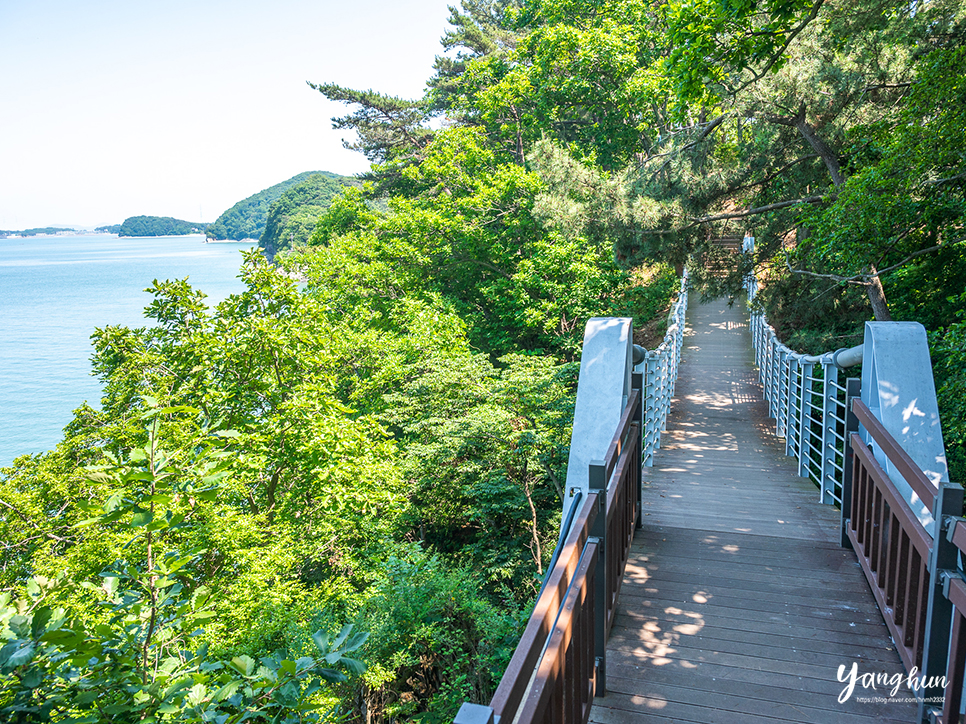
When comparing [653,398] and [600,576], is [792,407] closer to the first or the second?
[653,398]

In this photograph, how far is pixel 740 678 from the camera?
9.33ft

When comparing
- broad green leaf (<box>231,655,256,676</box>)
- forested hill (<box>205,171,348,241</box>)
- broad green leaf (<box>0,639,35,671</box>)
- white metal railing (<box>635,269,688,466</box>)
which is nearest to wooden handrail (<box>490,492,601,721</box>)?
broad green leaf (<box>231,655,256,676</box>)

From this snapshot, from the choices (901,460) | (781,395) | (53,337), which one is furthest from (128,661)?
(53,337)

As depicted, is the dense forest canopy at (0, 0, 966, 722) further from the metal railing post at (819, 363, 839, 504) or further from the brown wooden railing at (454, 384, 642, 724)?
the metal railing post at (819, 363, 839, 504)

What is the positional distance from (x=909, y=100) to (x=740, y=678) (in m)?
8.20

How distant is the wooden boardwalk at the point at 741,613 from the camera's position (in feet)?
8.83

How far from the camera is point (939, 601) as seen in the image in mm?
2240

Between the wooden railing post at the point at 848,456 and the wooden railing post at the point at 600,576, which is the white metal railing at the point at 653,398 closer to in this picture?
the wooden railing post at the point at 848,456

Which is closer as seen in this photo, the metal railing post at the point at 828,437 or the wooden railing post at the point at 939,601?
the wooden railing post at the point at 939,601

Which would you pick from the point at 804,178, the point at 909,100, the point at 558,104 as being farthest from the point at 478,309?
the point at 909,100

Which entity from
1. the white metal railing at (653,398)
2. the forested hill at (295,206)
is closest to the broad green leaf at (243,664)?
the white metal railing at (653,398)

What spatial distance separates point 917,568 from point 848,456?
57.8 inches

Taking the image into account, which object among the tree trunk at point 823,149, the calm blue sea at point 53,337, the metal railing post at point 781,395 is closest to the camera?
the metal railing post at point 781,395

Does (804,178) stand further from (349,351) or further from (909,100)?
(349,351)
